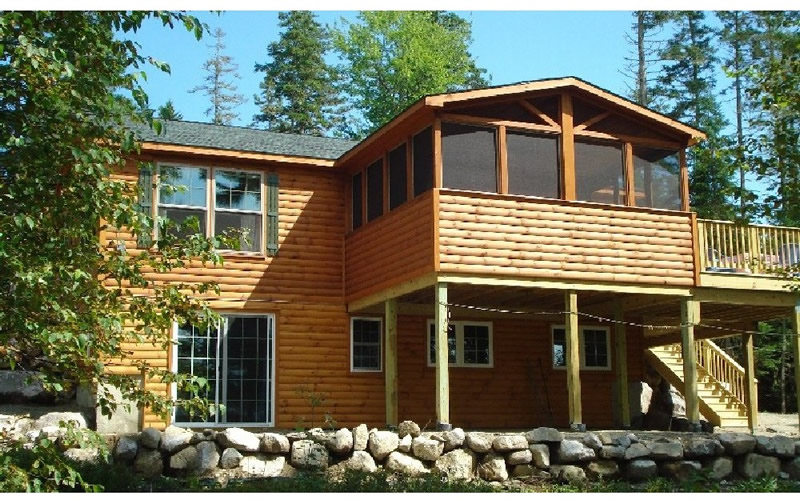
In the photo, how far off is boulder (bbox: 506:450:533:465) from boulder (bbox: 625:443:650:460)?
4.67ft

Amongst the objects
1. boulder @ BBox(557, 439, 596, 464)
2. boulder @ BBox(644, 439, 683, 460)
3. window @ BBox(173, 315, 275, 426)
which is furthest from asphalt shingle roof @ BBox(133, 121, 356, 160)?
boulder @ BBox(644, 439, 683, 460)

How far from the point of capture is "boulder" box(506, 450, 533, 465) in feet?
44.8

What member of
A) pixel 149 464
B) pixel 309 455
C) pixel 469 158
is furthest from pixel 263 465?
pixel 469 158

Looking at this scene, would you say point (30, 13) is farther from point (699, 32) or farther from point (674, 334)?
point (699, 32)

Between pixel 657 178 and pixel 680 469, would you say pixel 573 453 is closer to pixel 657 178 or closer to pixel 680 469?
pixel 680 469

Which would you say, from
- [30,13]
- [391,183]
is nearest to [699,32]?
[391,183]

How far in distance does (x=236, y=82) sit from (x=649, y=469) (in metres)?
37.1

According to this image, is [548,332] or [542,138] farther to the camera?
[548,332]

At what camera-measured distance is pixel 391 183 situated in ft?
56.9

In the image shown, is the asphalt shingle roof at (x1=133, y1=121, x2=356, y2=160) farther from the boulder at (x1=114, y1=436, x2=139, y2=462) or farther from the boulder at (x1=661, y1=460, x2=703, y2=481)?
the boulder at (x1=661, y1=460, x2=703, y2=481)

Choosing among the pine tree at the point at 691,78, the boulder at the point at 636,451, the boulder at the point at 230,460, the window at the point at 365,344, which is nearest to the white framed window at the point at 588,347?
the window at the point at 365,344

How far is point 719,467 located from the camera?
47.2ft

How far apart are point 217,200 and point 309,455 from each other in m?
6.14

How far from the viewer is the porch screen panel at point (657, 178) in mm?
17219
